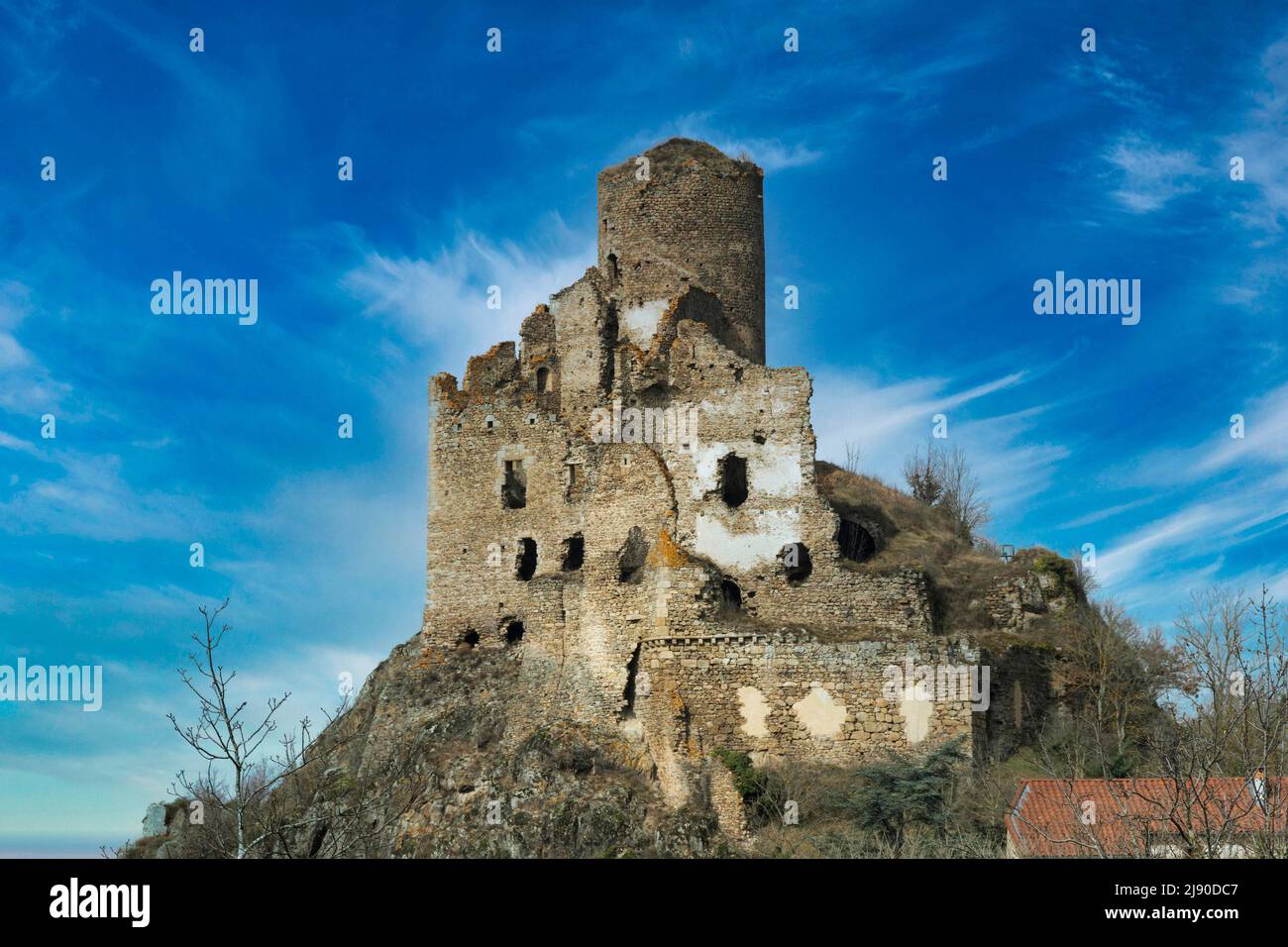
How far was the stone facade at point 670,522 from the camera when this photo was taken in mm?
33594

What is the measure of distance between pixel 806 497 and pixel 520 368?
412 inches

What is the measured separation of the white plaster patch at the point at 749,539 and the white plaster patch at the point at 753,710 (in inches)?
145

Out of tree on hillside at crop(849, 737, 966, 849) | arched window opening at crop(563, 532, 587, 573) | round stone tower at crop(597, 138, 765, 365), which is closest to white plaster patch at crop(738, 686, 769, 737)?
tree on hillside at crop(849, 737, 966, 849)

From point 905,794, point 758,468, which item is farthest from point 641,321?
point 905,794

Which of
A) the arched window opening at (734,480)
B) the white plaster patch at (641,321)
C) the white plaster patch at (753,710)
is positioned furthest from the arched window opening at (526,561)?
the white plaster patch at (753,710)

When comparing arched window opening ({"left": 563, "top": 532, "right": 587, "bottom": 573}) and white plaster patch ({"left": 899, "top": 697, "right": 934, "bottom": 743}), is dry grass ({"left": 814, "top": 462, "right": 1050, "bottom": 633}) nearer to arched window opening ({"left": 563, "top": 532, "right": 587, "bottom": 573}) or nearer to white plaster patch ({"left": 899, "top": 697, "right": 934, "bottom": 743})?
white plaster patch ({"left": 899, "top": 697, "right": 934, "bottom": 743})

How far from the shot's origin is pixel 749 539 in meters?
36.6

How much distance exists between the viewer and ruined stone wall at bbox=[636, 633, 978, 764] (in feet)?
107

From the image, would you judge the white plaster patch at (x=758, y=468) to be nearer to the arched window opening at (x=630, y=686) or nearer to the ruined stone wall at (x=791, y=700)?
the ruined stone wall at (x=791, y=700)

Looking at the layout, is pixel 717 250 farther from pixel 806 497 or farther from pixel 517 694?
pixel 517 694

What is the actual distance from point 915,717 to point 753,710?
11.6ft
